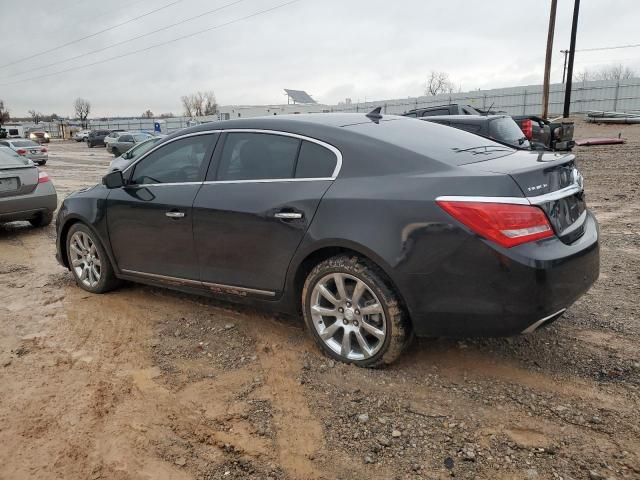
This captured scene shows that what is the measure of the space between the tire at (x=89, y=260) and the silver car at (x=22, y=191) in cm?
320

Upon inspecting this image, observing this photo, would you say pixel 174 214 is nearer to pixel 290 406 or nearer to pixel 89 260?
pixel 89 260

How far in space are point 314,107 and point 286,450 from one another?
55764 millimetres

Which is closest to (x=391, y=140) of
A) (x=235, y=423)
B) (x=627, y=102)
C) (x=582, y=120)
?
(x=235, y=423)

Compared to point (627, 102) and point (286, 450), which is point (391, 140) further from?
point (627, 102)

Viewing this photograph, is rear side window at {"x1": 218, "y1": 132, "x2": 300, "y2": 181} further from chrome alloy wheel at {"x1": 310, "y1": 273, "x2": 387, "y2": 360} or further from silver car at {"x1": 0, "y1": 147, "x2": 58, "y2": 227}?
silver car at {"x1": 0, "y1": 147, "x2": 58, "y2": 227}

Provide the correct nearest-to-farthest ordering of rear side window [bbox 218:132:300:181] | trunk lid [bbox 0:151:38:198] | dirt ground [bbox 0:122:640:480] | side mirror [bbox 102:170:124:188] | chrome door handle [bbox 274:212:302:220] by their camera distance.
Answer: dirt ground [bbox 0:122:640:480], chrome door handle [bbox 274:212:302:220], rear side window [bbox 218:132:300:181], side mirror [bbox 102:170:124:188], trunk lid [bbox 0:151:38:198]

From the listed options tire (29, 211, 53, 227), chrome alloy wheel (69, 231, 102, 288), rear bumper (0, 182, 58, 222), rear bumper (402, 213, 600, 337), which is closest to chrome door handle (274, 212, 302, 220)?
rear bumper (402, 213, 600, 337)

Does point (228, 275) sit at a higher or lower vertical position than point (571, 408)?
higher

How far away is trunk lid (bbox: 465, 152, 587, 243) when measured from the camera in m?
2.87

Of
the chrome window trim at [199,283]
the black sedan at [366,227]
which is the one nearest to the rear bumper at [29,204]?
the chrome window trim at [199,283]

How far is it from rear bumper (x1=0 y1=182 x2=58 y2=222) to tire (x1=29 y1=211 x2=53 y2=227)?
0.50 ft

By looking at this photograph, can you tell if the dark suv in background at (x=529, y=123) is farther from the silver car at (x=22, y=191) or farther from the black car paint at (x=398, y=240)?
the black car paint at (x=398, y=240)

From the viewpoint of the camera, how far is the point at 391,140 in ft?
11.0

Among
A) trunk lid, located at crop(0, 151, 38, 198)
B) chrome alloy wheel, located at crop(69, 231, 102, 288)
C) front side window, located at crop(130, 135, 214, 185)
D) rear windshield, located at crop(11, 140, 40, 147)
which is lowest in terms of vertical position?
chrome alloy wheel, located at crop(69, 231, 102, 288)
